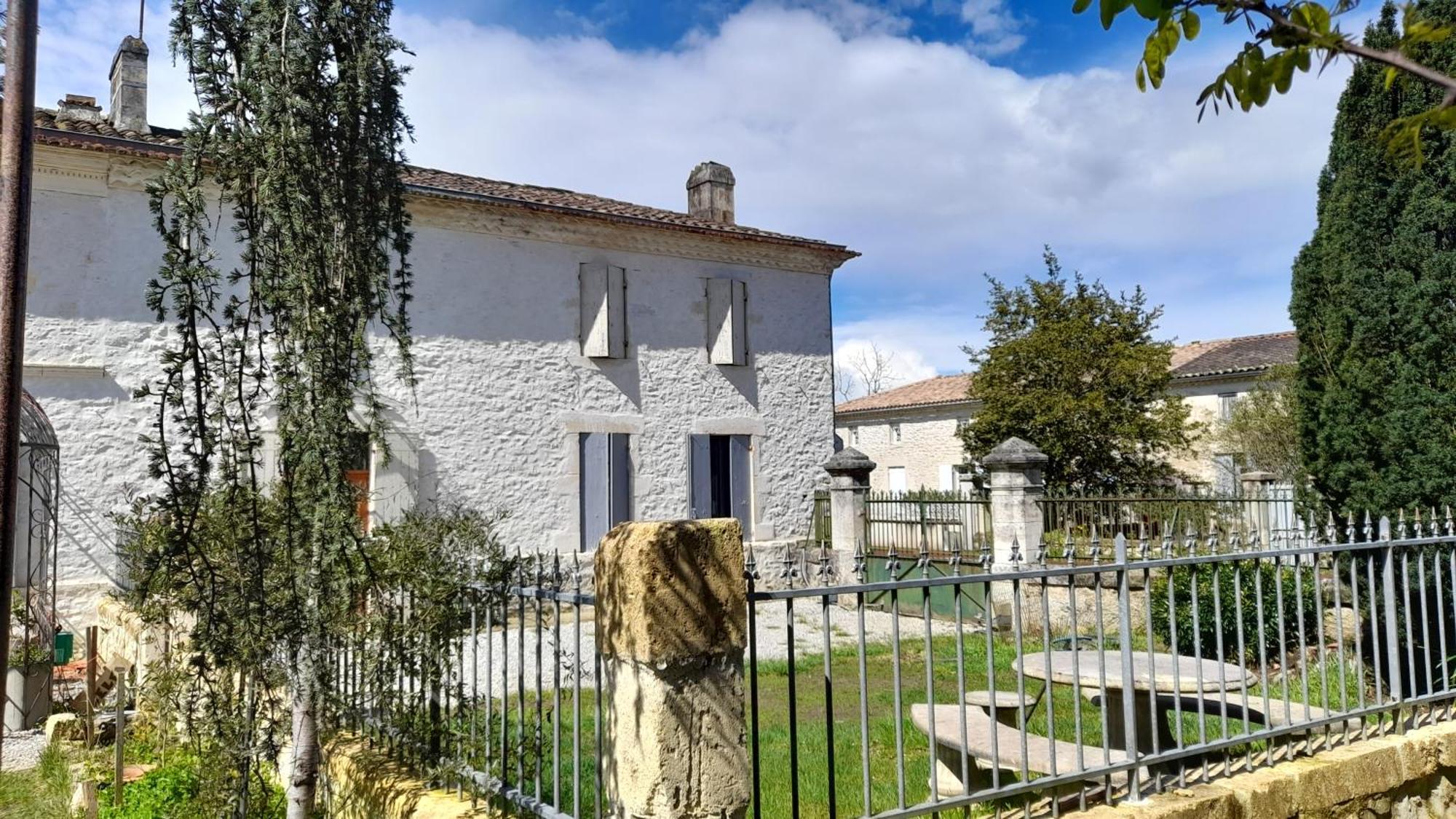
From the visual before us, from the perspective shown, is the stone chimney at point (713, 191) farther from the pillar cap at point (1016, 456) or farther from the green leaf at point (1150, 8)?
the green leaf at point (1150, 8)

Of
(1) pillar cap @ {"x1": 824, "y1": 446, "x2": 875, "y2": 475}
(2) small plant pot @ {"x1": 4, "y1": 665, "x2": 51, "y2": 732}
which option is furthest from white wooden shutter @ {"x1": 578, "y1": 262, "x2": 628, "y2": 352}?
(2) small plant pot @ {"x1": 4, "y1": 665, "x2": 51, "y2": 732}

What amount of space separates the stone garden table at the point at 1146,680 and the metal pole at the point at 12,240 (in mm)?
3104

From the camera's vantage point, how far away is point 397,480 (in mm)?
12008

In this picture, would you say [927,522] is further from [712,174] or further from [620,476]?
[712,174]

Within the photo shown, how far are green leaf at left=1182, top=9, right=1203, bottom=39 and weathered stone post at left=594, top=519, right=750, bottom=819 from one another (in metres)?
1.57

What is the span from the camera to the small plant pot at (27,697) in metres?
6.82

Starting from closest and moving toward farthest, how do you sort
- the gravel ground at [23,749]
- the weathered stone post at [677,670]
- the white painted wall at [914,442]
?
the weathered stone post at [677,670] < the gravel ground at [23,749] < the white painted wall at [914,442]

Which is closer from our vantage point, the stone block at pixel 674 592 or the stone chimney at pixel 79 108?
the stone block at pixel 674 592

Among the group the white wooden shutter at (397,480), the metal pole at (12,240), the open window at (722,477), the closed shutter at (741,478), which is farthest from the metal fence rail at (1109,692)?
the closed shutter at (741,478)

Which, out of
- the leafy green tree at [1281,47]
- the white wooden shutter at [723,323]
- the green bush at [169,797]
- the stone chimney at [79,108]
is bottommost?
the green bush at [169,797]

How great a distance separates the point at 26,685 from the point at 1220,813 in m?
7.91

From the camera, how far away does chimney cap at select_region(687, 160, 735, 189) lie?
16.1 meters

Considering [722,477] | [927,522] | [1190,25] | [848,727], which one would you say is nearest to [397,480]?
[722,477]

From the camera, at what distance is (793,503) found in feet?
50.4
